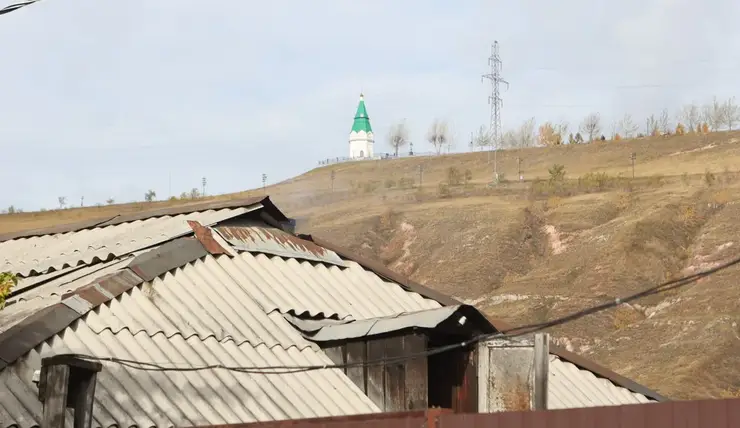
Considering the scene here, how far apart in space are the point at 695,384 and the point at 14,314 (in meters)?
34.1

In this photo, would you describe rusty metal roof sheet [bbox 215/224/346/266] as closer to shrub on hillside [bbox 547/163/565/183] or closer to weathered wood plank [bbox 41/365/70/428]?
weathered wood plank [bbox 41/365/70/428]

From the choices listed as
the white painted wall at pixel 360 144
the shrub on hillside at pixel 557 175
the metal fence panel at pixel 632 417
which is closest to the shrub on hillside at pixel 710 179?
the shrub on hillside at pixel 557 175

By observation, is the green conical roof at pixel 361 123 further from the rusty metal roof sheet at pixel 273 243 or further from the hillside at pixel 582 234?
the rusty metal roof sheet at pixel 273 243

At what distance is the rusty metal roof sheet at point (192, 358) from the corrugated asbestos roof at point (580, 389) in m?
3.43

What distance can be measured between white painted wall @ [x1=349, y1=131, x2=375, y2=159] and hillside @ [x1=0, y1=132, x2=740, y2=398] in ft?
96.5

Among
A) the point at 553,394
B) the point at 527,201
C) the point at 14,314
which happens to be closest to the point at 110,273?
the point at 14,314

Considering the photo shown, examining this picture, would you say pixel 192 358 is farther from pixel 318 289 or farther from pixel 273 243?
pixel 273 243

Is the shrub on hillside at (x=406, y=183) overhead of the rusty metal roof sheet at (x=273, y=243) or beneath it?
overhead

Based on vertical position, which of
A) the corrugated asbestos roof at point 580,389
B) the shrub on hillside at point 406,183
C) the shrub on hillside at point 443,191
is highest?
the shrub on hillside at point 406,183

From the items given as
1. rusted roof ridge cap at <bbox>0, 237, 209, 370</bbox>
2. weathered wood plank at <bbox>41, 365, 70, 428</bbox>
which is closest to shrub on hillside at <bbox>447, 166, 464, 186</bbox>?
rusted roof ridge cap at <bbox>0, 237, 209, 370</bbox>

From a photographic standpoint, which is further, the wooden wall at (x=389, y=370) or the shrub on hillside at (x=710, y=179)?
the shrub on hillside at (x=710, y=179)

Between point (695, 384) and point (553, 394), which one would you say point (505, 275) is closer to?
point (695, 384)

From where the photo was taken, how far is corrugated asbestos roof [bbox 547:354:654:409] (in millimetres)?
17969

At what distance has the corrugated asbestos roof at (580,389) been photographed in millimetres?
17969
